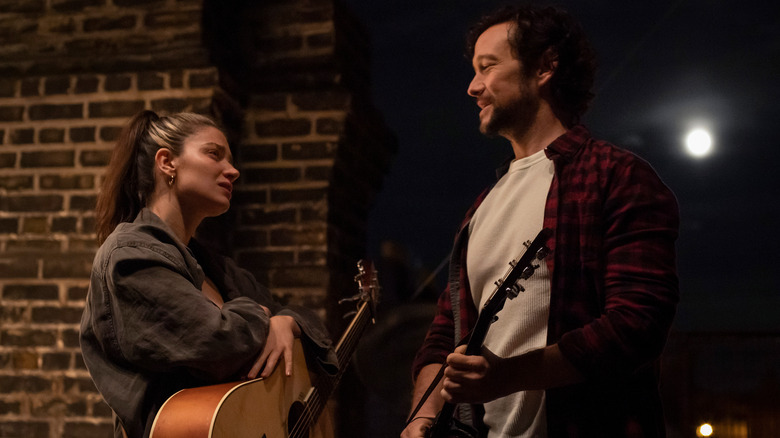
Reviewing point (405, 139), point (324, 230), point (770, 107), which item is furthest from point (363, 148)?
point (770, 107)

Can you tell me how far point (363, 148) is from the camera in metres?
3.78

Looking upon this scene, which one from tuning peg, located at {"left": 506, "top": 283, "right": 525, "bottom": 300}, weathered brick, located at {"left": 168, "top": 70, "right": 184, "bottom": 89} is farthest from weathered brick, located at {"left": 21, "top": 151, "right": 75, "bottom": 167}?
tuning peg, located at {"left": 506, "top": 283, "right": 525, "bottom": 300}

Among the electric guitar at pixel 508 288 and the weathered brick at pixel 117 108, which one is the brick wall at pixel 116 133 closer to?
the weathered brick at pixel 117 108

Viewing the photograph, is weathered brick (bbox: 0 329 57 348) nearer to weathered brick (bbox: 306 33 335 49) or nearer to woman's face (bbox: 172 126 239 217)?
woman's face (bbox: 172 126 239 217)

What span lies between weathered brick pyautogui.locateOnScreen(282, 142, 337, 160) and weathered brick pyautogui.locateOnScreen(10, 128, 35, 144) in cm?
119

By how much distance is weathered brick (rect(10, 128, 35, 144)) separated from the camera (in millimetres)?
3408

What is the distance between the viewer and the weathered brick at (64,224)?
10.9 feet

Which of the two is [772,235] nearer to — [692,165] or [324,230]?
[692,165]

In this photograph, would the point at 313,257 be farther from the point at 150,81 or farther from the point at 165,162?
the point at 165,162

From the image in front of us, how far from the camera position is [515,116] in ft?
6.48

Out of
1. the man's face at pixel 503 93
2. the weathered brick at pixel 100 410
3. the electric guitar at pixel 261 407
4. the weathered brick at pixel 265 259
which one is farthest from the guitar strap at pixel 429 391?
the weathered brick at pixel 100 410

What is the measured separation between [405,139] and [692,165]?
684cm

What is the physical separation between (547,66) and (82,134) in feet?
7.64

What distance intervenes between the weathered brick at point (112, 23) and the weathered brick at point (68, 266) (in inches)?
43.6
